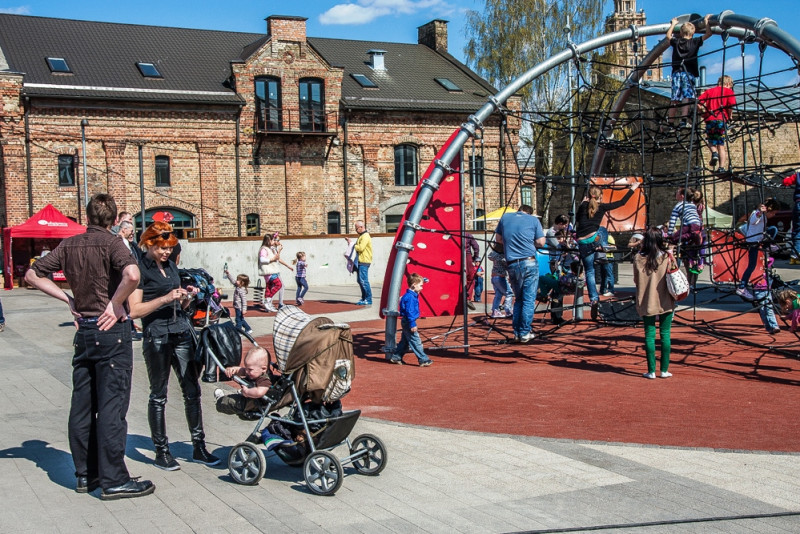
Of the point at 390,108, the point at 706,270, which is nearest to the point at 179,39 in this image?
the point at 390,108

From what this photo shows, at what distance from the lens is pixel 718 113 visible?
12.1 m

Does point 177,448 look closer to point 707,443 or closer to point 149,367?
point 149,367

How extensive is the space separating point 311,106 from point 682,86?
26784 mm

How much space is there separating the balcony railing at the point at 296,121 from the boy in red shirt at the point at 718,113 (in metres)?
26.3

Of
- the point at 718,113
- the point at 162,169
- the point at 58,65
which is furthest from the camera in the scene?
the point at 162,169

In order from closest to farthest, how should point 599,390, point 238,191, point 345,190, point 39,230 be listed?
point 599,390 → point 39,230 → point 238,191 → point 345,190

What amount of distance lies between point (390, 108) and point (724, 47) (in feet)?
89.6

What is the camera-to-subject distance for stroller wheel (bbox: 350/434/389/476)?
648 cm

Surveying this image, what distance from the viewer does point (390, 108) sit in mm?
38531

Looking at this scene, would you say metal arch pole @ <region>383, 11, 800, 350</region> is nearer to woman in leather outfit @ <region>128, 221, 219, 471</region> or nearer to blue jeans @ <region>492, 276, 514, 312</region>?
blue jeans @ <region>492, 276, 514, 312</region>

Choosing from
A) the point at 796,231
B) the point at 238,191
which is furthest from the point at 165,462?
the point at 238,191

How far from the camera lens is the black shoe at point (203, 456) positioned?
6.89m

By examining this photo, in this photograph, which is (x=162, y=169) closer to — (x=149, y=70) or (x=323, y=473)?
(x=149, y=70)

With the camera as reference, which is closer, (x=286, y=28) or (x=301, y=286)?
(x=301, y=286)
